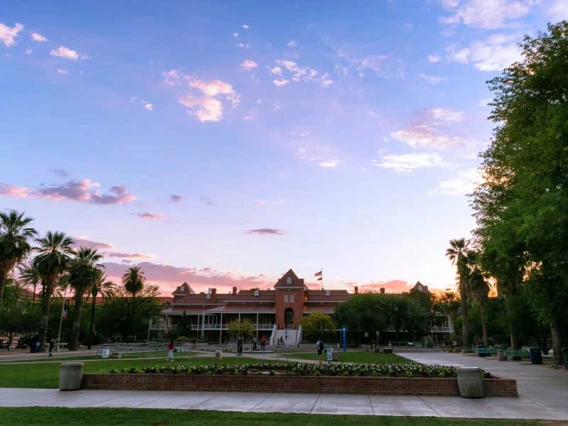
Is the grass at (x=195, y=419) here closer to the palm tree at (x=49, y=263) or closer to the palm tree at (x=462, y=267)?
the palm tree at (x=49, y=263)

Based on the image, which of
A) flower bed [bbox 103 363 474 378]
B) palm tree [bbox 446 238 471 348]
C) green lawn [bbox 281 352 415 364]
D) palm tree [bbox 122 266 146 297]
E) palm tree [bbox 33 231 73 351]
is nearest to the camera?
flower bed [bbox 103 363 474 378]

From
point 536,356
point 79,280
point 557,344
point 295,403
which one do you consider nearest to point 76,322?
point 79,280

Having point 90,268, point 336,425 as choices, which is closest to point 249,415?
point 336,425

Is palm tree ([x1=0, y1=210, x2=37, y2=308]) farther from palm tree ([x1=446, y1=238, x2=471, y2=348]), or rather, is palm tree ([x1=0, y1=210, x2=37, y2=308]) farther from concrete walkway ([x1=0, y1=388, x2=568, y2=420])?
palm tree ([x1=446, y1=238, x2=471, y2=348])

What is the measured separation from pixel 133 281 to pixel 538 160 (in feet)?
236

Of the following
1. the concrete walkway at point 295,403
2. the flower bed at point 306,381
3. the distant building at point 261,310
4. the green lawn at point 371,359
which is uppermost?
the distant building at point 261,310

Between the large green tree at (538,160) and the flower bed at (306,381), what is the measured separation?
566cm

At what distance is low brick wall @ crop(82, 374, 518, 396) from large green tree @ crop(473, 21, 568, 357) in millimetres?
5625

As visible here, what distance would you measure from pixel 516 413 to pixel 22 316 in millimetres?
72666

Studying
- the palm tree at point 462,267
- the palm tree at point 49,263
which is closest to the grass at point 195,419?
the palm tree at point 49,263

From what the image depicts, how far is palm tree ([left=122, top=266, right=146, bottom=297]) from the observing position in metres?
78.4

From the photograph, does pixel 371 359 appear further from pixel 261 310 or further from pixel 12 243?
pixel 261 310

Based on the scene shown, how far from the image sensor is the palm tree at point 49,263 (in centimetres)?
4672

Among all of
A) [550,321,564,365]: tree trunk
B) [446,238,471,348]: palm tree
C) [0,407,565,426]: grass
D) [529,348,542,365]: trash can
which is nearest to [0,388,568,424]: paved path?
[0,407,565,426]: grass
